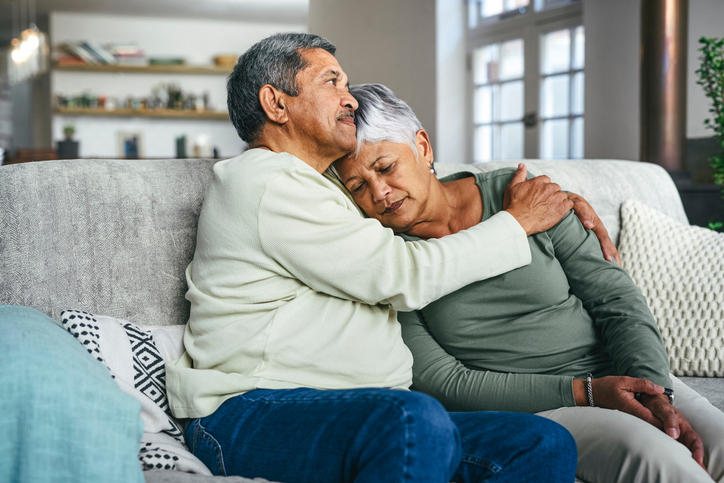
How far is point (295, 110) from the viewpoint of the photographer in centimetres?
122

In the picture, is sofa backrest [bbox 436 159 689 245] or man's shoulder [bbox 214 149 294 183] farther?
sofa backrest [bbox 436 159 689 245]

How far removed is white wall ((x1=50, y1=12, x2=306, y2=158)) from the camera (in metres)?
6.75

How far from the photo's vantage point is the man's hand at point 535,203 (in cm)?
126

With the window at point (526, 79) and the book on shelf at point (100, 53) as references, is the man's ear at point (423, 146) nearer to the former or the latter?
the window at point (526, 79)

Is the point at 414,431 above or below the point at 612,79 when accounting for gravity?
below

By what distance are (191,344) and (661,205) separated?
4.93 feet

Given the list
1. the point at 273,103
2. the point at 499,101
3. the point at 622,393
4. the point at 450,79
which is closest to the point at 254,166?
the point at 273,103

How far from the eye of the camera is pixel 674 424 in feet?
3.61

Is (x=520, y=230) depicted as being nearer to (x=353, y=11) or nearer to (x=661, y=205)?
(x=661, y=205)

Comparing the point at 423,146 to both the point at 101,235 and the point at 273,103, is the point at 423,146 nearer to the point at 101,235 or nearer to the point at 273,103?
the point at 273,103

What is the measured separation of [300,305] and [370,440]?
32 centimetres

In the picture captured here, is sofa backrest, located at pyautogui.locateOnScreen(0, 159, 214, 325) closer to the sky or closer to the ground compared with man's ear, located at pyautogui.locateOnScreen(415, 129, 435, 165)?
closer to the ground

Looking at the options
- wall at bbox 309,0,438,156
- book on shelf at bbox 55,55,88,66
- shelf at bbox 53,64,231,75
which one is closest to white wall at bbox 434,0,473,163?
wall at bbox 309,0,438,156

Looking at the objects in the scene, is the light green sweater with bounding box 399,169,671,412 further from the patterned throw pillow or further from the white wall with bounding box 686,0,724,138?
the white wall with bounding box 686,0,724,138
